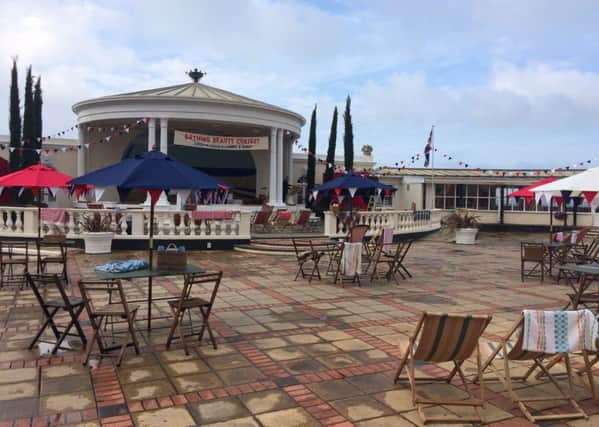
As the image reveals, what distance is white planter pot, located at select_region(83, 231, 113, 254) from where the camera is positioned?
44.1ft

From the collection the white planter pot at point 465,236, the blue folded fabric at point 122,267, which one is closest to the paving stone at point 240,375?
the blue folded fabric at point 122,267

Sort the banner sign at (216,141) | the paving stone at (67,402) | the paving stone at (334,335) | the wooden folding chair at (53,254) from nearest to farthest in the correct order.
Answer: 1. the paving stone at (67,402)
2. the paving stone at (334,335)
3. the wooden folding chair at (53,254)
4. the banner sign at (216,141)

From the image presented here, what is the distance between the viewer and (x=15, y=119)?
22.7 m

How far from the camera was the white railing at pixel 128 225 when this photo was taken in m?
14.2

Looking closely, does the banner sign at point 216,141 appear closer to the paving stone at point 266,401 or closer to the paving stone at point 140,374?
the paving stone at point 140,374

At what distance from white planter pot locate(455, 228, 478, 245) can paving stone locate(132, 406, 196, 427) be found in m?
16.1

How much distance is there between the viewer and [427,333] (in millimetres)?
3873

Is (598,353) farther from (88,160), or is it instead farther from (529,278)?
(88,160)

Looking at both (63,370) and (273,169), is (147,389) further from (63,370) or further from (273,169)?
(273,169)

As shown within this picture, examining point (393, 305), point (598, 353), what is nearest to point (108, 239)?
point (393, 305)

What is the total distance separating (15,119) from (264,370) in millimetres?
22225

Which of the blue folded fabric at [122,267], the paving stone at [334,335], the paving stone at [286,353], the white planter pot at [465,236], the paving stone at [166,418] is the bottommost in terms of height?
the paving stone at [166,418]

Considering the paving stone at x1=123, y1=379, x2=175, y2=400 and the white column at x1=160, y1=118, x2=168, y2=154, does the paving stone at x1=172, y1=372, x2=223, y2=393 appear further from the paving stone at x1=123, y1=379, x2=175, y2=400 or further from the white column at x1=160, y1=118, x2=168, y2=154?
the white column at x1=160, y1=118, x2=168, y2=154

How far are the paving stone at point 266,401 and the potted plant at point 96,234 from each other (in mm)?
10443
